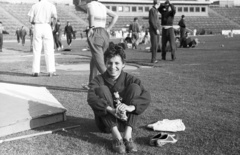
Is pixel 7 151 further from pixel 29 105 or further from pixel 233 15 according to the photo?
pixel 233 15

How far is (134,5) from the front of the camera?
73.6 m

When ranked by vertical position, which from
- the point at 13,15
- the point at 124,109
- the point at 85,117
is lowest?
the point at 85,117

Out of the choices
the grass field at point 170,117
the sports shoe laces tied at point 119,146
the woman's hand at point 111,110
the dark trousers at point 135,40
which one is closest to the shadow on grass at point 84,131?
the grass field at point 170,117

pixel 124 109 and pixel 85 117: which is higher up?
pixel 124 109

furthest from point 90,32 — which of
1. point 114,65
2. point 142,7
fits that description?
point 142,7

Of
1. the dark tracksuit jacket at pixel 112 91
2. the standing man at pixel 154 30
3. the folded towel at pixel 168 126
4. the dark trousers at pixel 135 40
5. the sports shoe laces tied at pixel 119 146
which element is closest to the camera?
the sports shoe laces tied at pixel 119 146

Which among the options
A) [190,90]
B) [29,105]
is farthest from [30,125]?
[190,90]

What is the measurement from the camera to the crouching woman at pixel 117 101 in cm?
332

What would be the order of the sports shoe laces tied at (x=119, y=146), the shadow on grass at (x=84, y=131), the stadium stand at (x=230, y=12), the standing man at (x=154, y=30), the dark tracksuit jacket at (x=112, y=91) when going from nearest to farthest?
the sports shoe laces tied at (x=119, y=146) < the dark tracksuit jacket at (x=112, y=91) < the shadow on grass at (x=84, y=131) < the standing man at (x=154, y=30) < the stadium stand at (x=230, y=12)

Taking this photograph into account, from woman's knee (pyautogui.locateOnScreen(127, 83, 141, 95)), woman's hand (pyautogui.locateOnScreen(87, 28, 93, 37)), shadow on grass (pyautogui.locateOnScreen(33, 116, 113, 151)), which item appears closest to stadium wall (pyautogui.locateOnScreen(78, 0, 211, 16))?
woman's hand (pyautogui.locateOnScreen(87, 28, 93, 37))

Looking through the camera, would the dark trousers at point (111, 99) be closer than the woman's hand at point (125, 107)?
No

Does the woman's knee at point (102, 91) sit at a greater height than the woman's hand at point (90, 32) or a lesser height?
lesser

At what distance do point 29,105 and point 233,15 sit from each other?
79.5 m

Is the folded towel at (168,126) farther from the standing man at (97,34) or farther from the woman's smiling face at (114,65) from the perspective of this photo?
the standing man at (97,34)
